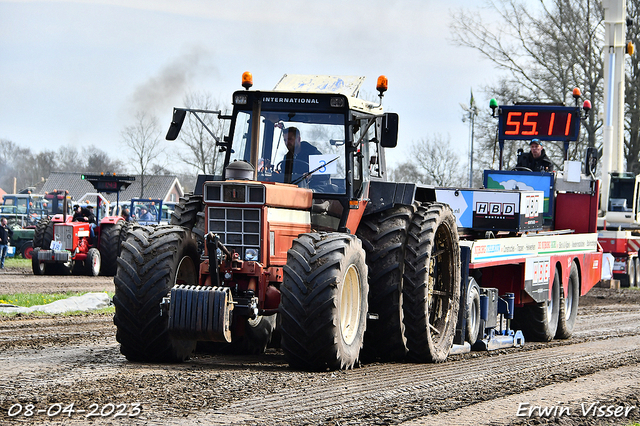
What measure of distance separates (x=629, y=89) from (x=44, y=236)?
88.7 feet

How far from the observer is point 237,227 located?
8.10 meters

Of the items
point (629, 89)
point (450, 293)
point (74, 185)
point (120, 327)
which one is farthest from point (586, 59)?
point (74, 185)

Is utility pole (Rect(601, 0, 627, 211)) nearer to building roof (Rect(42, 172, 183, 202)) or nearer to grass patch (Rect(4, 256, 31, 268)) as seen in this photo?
grass patch (Rect(4, 256, 31, 268))

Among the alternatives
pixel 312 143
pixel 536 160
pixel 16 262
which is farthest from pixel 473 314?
pixel 16 262

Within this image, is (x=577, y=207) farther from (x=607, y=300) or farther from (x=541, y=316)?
(x=607, y=300)

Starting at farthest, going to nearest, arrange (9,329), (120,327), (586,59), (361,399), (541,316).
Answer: (586,59)
(541,316)
(9,329)
(120,327)
(361,399)

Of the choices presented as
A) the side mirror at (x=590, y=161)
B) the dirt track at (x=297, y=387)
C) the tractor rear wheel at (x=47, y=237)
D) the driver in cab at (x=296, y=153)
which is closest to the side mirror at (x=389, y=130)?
the driver in cab at (x=296, y=153)

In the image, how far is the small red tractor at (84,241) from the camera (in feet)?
78.4

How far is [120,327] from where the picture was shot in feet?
26.3

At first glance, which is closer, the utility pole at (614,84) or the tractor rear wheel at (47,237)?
the tractor rear wheel at (47,237)

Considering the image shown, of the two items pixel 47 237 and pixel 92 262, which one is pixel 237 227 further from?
pixel 47 237

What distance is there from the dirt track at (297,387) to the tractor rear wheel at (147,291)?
19cm

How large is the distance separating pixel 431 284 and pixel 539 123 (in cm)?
723

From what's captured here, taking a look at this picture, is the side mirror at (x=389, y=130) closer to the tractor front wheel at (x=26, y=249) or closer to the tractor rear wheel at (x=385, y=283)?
the tractor rear wheel at (x=385, y=283)
